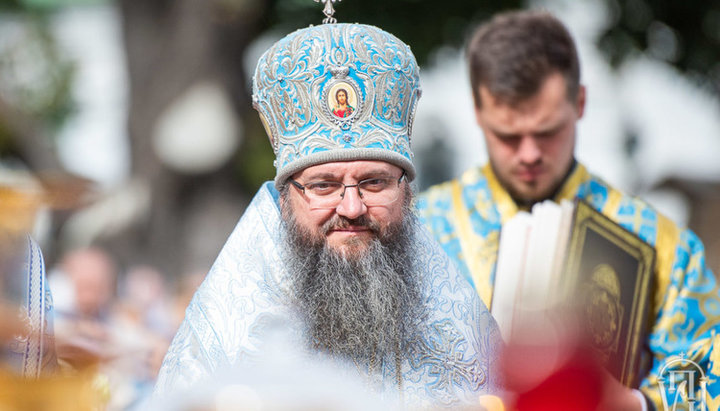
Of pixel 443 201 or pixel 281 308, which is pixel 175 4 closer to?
pixel 443 201

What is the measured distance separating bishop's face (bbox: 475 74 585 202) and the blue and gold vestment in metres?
0.09

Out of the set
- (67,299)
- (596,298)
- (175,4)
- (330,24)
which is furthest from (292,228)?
(175,4)

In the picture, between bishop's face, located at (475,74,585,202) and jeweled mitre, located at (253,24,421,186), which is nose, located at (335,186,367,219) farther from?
bishop's face, located at (475,74,585,202)

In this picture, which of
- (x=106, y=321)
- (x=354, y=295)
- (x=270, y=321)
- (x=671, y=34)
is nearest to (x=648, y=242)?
(x=354, y=295)

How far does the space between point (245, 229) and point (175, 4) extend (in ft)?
26.9

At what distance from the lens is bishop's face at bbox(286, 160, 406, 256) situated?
3.64m

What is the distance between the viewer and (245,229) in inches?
147

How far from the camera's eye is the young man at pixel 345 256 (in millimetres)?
3523

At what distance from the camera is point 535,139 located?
16.4ft

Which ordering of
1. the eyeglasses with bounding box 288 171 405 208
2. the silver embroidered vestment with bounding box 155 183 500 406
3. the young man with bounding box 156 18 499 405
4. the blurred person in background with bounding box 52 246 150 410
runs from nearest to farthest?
the silver embroidered vestment with bounding box 155 183 500 406, the young man with bounding box 156 18 499 405, the eyeglasses with bounding box 288 171 405 208, the blurred person in background with bounding box 52 246 150 410

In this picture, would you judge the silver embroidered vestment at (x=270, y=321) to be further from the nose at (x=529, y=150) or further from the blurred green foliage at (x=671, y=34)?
the blurred green foliage at (x=671, y=34)

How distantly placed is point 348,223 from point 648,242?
5.59ft

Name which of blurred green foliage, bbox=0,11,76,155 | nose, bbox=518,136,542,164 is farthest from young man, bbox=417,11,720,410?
blurred green foliage, bbox=0,11,76,155

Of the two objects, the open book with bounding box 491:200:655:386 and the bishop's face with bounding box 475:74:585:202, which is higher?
the bishop's face with bounding box 475:74:585:202
